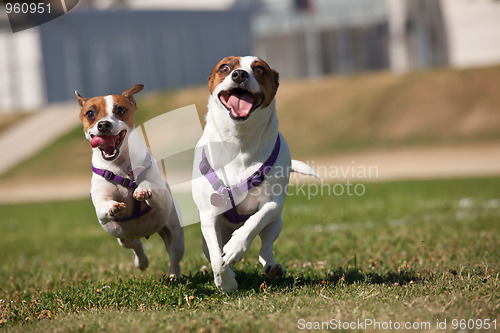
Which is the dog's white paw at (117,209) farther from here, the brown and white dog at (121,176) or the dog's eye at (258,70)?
the dog's eye at (258,70)

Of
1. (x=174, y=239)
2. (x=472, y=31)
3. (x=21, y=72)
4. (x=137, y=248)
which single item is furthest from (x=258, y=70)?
(x=21, y=72)

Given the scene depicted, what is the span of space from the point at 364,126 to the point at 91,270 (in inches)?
1031

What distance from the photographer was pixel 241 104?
16.2ft

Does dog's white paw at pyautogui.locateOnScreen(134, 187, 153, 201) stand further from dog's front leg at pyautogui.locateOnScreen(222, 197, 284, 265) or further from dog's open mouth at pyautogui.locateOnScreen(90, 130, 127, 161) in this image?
dog's front leg at pyautogui.locateOnScreen(222, 197, 284, 265)

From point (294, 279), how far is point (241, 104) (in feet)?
5.59

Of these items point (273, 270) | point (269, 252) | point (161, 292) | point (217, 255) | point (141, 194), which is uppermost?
point (141, 194)

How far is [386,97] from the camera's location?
34.1 meters

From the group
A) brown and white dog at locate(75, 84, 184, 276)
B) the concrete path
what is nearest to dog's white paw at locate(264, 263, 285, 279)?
brown and white dog at locate(75, 84, 184, 276)

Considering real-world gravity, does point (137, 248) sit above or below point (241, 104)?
below

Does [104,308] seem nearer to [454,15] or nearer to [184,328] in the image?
[184,328]

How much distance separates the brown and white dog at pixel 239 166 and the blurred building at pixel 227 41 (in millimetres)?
42078

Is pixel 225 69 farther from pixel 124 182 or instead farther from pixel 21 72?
pixel 21 72

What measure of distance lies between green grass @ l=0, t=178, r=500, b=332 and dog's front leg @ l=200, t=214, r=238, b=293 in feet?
0.42

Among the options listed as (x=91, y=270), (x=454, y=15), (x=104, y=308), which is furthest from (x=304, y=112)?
(x=104, y=308)
